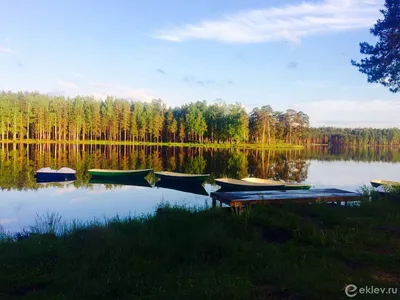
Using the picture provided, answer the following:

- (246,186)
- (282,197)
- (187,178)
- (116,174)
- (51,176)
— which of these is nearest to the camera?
(282,197)

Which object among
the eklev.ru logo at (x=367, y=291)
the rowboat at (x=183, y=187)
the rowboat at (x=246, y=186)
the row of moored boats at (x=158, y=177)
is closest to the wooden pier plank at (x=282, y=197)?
the eklev.ru logo at (x=367, y=291)

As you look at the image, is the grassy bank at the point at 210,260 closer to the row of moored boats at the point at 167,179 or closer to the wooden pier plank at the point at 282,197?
the wooden pier plank at the point at 282,197

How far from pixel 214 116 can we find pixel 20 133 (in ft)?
162

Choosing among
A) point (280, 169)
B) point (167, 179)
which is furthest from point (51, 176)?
point (280, 169)

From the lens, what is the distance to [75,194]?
66.6 ft

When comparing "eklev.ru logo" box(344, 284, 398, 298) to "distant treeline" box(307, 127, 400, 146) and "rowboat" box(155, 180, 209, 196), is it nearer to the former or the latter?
"rowboat" box(155, 180, 209, 196)

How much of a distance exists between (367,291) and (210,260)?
109 inches

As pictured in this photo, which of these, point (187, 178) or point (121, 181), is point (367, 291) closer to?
point (187, 178)

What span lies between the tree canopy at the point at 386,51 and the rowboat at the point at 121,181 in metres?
15.4

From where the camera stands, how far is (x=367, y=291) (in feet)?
15.1

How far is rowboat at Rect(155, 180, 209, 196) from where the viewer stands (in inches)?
878

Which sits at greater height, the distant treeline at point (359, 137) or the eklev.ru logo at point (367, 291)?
the distant treeline at point (359, 137)

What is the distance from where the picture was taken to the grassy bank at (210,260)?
4.92m

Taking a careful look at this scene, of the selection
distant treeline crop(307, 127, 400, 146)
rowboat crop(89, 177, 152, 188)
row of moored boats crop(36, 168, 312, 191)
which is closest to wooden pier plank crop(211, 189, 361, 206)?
row of moored boats crop(36, 168, 312, 191)
